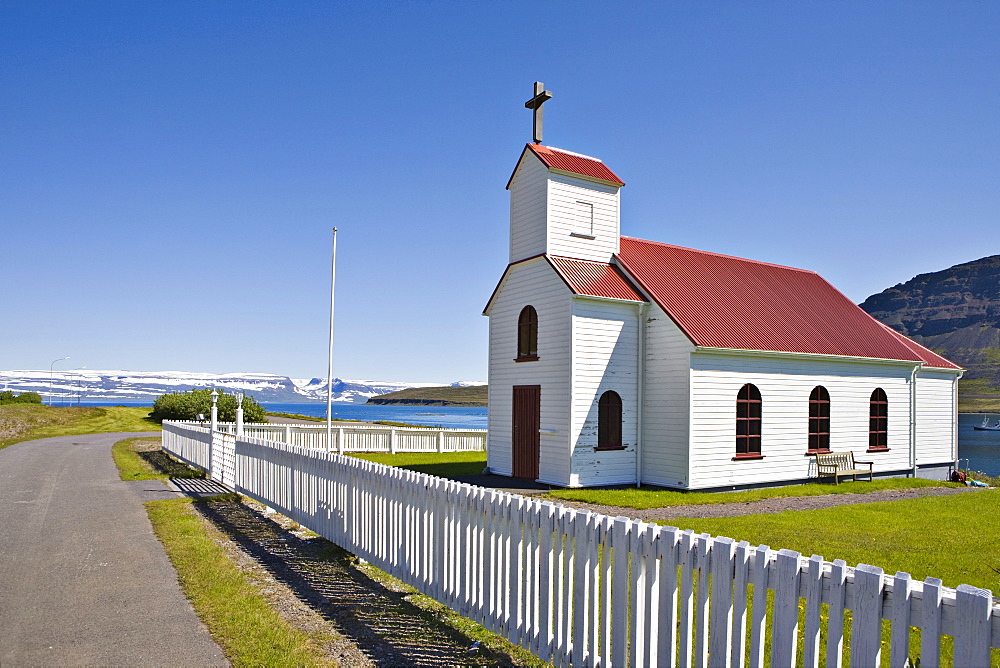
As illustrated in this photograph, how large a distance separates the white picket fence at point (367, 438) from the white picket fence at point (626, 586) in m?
19.6

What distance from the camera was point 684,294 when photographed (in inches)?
784

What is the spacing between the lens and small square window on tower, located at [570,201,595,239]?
63.8ft

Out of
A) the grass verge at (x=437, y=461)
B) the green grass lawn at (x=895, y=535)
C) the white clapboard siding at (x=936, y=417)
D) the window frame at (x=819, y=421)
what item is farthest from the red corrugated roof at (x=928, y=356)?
the grass verge at (x=437, y=461)

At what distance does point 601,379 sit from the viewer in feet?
59.3

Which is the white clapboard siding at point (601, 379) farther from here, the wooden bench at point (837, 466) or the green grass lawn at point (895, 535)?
the wooden bench at point (837, 466)

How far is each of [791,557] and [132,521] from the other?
11.4m

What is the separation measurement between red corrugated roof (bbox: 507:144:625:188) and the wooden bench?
9.83 metres

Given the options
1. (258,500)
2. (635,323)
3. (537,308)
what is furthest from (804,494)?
(258,500)

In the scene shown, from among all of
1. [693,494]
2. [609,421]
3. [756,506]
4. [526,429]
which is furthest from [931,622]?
[526,429]

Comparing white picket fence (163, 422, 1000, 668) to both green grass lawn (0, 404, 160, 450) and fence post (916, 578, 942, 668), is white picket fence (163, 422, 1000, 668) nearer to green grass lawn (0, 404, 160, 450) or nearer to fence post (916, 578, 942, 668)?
fence post (916, 578, 942, 668)

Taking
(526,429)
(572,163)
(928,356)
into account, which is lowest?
(526,429)

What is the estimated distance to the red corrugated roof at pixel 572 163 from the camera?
19109 millimetres

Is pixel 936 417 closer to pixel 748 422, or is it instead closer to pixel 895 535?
pixel 748 422

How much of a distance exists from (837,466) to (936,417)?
687 centimetres
